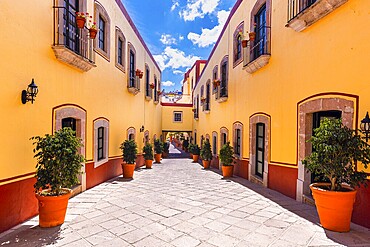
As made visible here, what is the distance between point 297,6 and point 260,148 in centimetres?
477

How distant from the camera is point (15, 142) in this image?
4535 mm

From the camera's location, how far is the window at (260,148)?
27.8 ft

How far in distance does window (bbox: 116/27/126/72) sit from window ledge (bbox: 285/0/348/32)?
7.06 m

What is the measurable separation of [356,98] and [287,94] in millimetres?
2291

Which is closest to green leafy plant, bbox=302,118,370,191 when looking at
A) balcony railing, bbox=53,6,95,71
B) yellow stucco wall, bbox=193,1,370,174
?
yellow stucco wall, bbox=193,1,370,174

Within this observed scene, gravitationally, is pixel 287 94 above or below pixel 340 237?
above

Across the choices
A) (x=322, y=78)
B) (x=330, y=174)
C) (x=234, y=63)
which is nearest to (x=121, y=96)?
(x=234, y=63)

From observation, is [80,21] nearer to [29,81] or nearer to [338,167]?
[29,81]

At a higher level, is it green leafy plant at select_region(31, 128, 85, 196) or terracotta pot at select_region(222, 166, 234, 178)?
green leafy plant at select_region(31, 128, 85, 196)

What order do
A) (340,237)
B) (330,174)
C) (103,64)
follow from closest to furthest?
(340,237)
(330,174)
(103,64)

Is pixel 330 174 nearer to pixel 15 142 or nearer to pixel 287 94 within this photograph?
pixel 287 94

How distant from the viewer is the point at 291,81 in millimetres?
6535

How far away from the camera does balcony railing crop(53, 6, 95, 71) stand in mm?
5715

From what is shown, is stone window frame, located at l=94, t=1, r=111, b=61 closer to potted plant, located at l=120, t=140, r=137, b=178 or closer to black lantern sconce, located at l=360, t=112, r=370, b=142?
potted plant, located at l=120, t=140, r=137, b=178
